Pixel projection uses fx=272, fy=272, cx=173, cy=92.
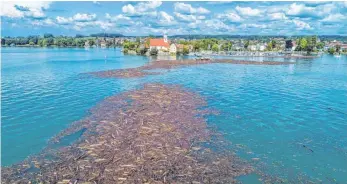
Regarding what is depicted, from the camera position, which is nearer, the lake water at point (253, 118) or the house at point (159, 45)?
the lake water at point (253, 118)

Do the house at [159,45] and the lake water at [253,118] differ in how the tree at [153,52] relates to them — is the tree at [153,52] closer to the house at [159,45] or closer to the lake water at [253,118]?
the house at [159,45]

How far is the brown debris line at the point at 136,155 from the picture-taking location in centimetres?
1966

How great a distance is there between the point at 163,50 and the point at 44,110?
14959 cm

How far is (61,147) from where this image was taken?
2520 cm

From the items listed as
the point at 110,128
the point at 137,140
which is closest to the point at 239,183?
the point at 137,140

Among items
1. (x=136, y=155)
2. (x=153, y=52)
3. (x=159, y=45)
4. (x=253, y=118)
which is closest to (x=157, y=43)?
(x=159, y=45)

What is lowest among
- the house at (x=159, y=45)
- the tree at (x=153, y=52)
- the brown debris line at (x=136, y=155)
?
the brown debris line at (x=136, y=155)

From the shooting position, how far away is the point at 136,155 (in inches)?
896

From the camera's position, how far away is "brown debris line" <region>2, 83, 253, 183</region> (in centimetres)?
1966

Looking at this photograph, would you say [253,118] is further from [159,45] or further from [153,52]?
[159,45]

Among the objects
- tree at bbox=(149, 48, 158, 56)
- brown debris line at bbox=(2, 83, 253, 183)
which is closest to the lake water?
brown debris line at bbox=(2, 83, 253, 183)

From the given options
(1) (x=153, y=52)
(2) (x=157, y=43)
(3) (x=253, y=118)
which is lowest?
(3) (x=253, y=118)

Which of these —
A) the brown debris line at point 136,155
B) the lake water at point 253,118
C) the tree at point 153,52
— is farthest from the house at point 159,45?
the brown debris line at point 136,155

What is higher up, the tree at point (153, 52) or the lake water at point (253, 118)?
the tree at point (153, 52)
